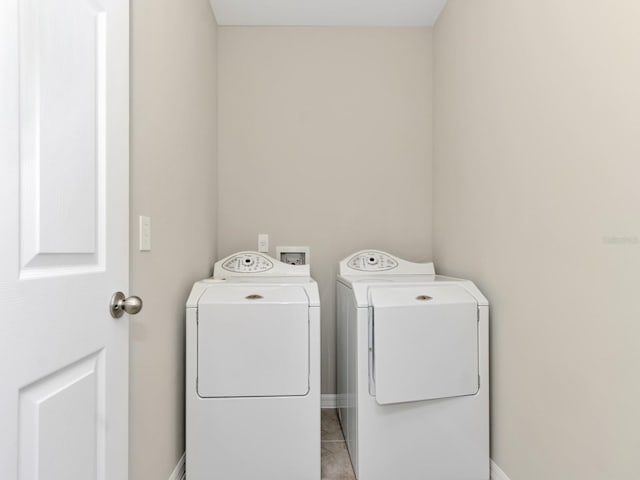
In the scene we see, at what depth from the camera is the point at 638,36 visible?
106 cm

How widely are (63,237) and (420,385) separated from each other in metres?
1.45

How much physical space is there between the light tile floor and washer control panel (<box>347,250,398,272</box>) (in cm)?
96

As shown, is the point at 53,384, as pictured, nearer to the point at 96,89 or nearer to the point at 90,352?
the point at 90,352

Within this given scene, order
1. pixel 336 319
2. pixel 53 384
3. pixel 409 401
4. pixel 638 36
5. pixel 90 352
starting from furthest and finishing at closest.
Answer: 1. pixel 336 319
2. pixel 409 401
3. pixel 638 36
4. pixel 90 352
5. pixel 53 384

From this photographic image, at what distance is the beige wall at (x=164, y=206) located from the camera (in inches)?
51.9

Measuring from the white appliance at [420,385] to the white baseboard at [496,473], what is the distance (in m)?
0.03

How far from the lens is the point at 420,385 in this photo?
5.59ft

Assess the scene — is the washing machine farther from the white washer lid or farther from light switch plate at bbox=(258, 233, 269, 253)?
light switch plate at bbox=(258, 233, 269, 253)

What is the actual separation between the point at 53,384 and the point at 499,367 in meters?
1.67

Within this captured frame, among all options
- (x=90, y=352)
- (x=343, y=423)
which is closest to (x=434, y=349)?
(x=343, y=423)

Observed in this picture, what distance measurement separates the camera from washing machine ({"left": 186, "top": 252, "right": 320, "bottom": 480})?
67.4 inches

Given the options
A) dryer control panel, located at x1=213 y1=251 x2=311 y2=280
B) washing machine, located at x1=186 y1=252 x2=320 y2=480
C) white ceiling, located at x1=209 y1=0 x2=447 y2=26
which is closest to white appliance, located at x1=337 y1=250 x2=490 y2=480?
washing machine, located at x1=186 y1=252 x2=320 y2=480

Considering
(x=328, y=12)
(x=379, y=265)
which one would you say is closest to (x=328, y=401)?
(x=379, y=265)

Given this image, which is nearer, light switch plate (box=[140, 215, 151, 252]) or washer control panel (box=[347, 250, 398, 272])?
light switch plate (box=[140, 215, 151, 252])
